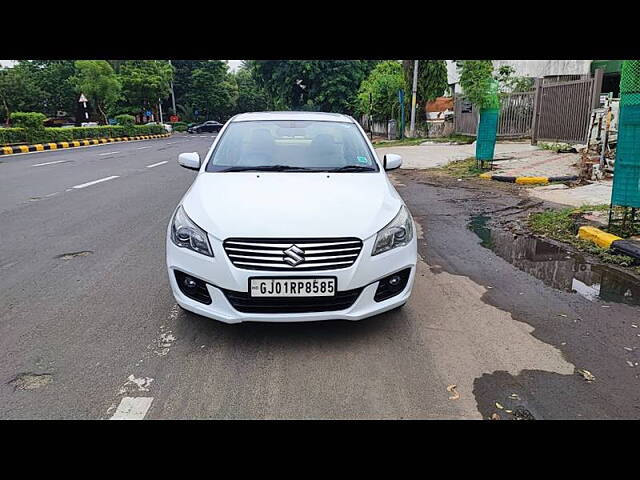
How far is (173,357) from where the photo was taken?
10.5 feet

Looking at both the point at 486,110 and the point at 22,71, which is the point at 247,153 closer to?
the point at 486,110

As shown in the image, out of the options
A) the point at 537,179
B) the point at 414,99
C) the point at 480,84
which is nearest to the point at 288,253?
the point at 537,179

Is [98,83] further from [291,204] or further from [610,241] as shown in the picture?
[291,204]

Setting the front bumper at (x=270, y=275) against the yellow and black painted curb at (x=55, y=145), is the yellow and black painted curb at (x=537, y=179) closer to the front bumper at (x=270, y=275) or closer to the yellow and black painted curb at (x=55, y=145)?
the front bumper at (x=270, y=275)

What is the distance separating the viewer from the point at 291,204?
3451 mm

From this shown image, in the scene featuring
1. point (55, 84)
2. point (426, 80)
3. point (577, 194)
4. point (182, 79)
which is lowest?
point (577, 194)

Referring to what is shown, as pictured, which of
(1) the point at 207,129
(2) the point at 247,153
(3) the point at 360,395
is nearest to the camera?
(3) the point at 360,395

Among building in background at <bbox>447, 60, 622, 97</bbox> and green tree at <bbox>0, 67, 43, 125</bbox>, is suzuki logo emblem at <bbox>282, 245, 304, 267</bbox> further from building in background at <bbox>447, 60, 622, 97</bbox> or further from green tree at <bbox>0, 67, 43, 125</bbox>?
green tree at <bbox>0, 67, 43, 125</bbox>

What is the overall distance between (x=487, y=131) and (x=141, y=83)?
40.3 m

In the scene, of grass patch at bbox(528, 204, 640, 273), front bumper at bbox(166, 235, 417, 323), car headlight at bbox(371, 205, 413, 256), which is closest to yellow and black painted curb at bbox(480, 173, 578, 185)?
grass patch at bbox(528, 204, 640, 273)

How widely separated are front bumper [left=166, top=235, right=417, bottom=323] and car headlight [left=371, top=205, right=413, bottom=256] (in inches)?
1.6

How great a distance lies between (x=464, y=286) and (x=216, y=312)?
2305mm
